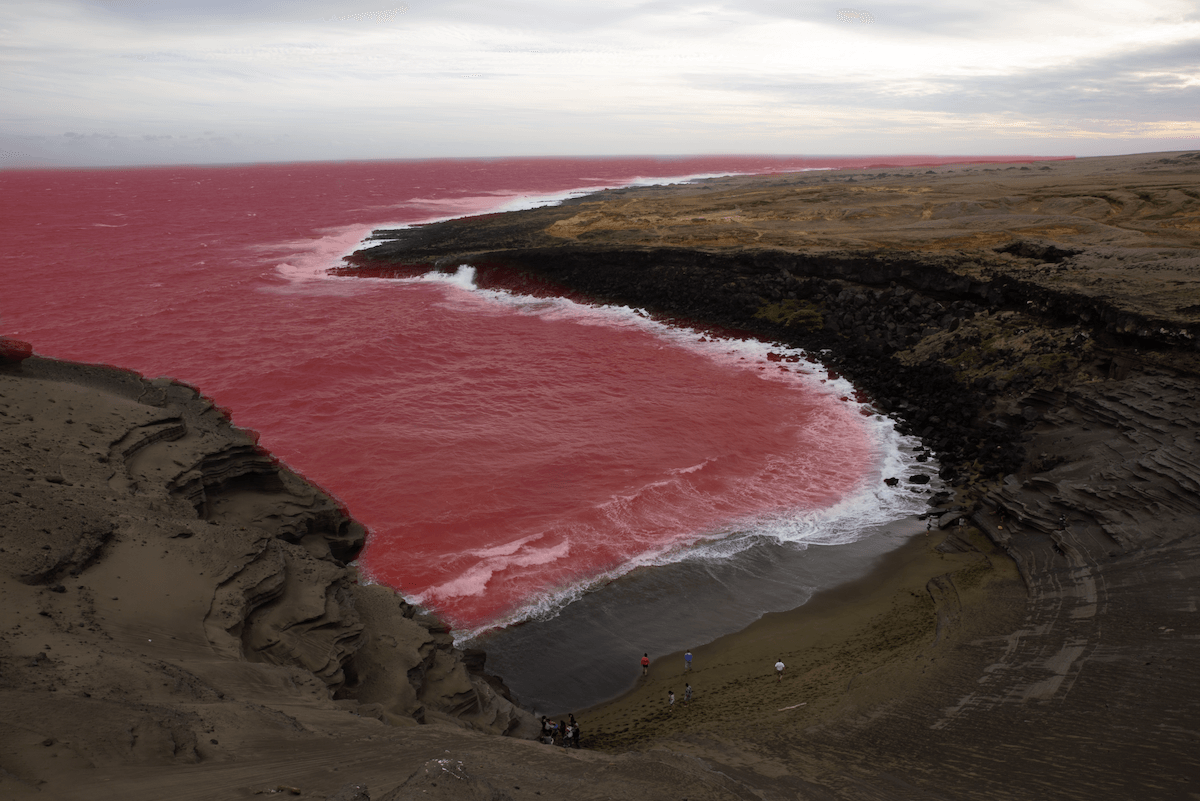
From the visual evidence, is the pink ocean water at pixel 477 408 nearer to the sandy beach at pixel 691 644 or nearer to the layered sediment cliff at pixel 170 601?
the sandy beach at pixel 691 644

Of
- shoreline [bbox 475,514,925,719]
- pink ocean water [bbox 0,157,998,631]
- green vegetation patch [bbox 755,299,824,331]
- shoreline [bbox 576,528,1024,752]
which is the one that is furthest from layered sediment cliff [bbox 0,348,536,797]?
green vegetation patch [bbox 755,299,824,331]

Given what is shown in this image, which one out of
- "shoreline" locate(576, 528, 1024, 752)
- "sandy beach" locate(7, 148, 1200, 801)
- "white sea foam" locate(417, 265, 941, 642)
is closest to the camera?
"sandy beach" locate(7, 148, 1200, 801)

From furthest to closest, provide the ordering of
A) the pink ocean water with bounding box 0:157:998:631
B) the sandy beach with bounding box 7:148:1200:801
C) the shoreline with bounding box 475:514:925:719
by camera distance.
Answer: the pink ocean water with bounding box 0:157:998:631
the shoreline with bounding box 475:514:925:719
the sandy beach with bounding box 7:148:1200:801

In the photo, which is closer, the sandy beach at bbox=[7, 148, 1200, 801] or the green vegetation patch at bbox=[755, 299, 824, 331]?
the sandy beach at bbox=[7, 148, 1200, 801]

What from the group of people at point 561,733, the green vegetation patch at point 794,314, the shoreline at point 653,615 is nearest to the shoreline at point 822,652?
the shoreline at point 653,615

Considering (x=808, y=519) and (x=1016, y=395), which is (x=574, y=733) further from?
(x=1016, y=395)

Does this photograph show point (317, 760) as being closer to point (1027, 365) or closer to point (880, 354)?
point (1027, 365)

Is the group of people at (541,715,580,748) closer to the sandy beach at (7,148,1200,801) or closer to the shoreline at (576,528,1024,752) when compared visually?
the sandy beach at (7,148,1200,801)
